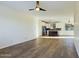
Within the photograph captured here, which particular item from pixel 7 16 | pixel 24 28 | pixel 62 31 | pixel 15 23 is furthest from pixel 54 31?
pixel 7 16

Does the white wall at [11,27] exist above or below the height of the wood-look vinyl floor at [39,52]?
above

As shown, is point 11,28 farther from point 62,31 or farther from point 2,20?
point 62,31

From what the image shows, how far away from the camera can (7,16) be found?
696cm

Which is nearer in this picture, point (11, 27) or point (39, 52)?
point (39, 52)

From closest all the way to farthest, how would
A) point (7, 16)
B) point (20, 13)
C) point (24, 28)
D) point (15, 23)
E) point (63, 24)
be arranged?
point (7, 16), point (15, 23), point (20, 13), point (24, 28), point (63, 24)

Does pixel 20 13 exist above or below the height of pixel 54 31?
above

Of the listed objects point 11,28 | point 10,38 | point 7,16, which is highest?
point 7,16

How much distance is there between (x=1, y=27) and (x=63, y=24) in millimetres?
10990

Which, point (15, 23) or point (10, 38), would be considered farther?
point (15, 23)

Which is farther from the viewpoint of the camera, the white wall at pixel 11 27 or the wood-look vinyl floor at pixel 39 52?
the white wall at pixel 11 27

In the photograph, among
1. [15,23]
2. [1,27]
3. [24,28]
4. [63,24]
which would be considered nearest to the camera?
[1,27]

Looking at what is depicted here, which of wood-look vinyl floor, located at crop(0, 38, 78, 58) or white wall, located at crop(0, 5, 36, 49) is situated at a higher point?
white wall, located at crop(0, 5, 36, 49)

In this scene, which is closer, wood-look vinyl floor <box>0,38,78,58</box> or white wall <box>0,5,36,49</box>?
wood-look vinyl floor <box>0,38,78,58</box>

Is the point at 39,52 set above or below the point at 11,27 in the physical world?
below
